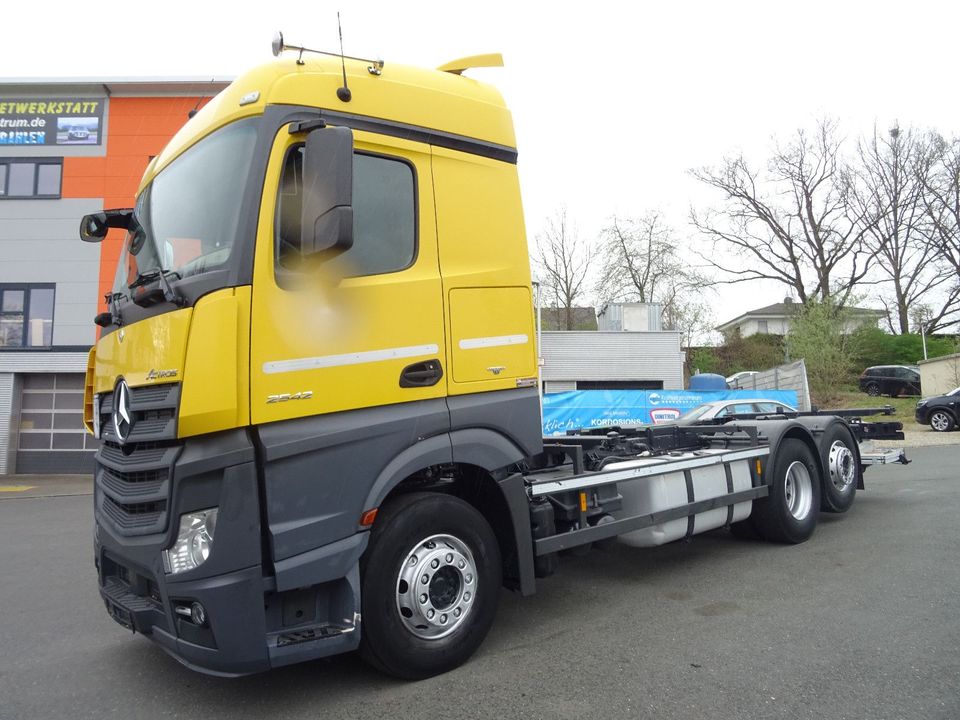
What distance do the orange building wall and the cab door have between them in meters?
18.1

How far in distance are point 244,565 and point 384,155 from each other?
7.48 feet

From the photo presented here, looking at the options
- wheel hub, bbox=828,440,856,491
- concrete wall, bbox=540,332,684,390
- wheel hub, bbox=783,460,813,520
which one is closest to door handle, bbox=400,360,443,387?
wheel hub, bbox=783,460,813,520

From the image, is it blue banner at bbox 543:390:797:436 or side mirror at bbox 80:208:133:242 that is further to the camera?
blue banner at bbox 543:390:797:436

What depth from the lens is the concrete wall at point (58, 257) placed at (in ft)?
63.4

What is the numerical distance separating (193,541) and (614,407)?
674 inches

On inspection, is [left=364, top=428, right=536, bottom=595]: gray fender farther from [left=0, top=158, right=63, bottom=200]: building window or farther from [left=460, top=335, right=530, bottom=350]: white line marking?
[left=0, top=158, right=63, bottom=200]: building window

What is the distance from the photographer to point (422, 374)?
392cm

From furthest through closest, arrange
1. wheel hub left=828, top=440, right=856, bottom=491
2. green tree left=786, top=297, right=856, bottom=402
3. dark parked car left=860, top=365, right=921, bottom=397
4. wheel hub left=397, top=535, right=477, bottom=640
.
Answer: dark parked car left=860, top=365, right=921, bottom=397, green tree left=786, top=297, right=856, bottom=402, wheel hub left=828, top=440, right=856, bottom=491, wheel hub left=397, top=535, right=477, bottom=640

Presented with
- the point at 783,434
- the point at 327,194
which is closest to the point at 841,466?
the point at 783,434

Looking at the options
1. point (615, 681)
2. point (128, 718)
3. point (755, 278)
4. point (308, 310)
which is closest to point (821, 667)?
point (615, 681)

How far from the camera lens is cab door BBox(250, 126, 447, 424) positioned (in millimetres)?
3430

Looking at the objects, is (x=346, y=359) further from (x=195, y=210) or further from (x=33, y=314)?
(x=33, y=314)

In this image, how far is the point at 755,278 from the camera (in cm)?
4550

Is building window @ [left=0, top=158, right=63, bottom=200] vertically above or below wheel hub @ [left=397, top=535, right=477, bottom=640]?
above
